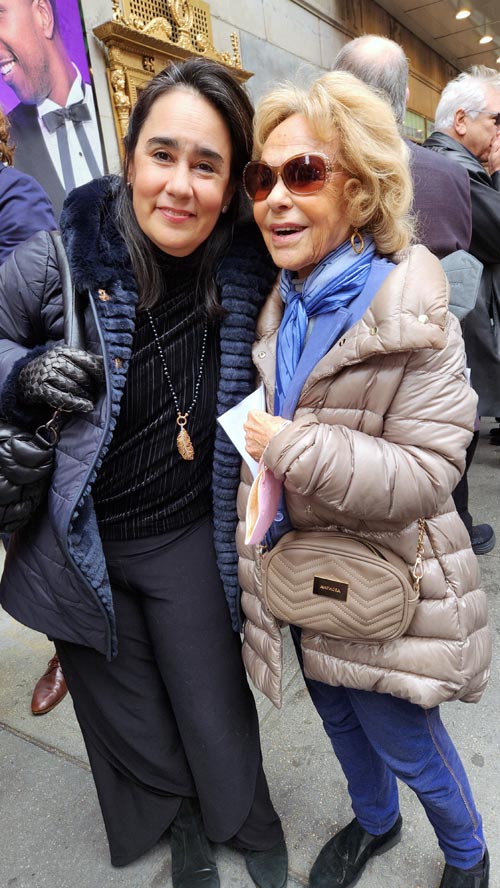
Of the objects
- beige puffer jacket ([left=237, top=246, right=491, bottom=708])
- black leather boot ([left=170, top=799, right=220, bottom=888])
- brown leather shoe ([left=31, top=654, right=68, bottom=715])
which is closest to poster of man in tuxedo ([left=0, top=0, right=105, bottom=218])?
brown leather shoe ([left=31, top=654, right=68, bottom=715])

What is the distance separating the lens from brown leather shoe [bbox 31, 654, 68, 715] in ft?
8.70

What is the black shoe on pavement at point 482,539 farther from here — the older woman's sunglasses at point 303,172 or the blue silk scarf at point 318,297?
the older woman's sunglasses at point 303,172

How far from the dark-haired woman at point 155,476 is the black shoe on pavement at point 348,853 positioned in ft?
0.40

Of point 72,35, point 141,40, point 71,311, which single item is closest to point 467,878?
point 71,311

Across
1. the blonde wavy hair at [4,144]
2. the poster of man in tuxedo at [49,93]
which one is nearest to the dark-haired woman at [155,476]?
the blonde wavy hair at [4,144]

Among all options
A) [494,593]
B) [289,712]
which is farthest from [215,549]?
[494,593]

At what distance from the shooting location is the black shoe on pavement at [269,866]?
1785 millimetres

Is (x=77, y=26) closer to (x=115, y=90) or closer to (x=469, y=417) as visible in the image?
(x=115, y=90)

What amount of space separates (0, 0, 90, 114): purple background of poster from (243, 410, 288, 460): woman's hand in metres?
4.23

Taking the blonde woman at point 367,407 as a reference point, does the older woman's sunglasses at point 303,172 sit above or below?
above

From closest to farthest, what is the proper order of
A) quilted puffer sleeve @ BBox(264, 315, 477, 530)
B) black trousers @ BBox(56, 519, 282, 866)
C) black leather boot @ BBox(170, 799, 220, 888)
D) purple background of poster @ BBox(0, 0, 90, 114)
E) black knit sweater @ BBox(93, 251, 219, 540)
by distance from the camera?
1. quilted puffer sleeve @ BBox(264, 315, 477, 530)
2. black knit sweater @ BBox(93, 251, 219, 540)
3. black trousers @ BBox(56, 519, 282, 866)
4. black leather boot @ BBox(170, 799, 220, 888)
5. purple background of poster @ BBox(0, 0, 90, 114)

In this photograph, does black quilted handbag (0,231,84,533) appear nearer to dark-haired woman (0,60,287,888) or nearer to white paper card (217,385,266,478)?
dark-haired woman (0,60,287,888)

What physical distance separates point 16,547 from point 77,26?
15.2 ft

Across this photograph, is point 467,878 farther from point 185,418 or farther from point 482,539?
point 482,539
